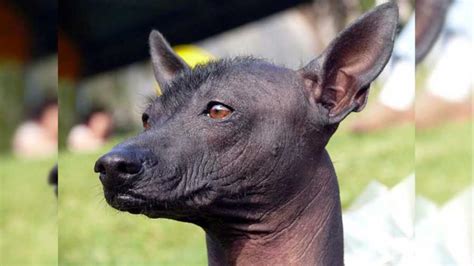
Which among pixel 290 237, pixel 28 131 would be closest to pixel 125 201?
pixel 290 237

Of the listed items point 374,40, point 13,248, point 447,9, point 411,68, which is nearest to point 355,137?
point 447,9

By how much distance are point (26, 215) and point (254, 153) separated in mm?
2412

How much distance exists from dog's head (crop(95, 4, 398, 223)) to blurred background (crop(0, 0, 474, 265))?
27.6 inches

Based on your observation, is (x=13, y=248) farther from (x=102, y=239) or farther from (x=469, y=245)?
(x=469, y=245)

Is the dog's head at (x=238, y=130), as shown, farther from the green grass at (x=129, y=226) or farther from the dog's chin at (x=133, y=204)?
the green grass at (x=129, y=226)

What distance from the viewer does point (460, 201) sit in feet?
12.7

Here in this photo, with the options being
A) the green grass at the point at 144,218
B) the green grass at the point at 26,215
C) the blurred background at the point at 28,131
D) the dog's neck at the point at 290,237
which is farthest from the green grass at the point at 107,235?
the dog's neck at the point at 290,237

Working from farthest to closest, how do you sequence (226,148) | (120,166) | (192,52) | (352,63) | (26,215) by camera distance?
(26,215)
(192,52)
(352,63)
(226,148)
(120,166)

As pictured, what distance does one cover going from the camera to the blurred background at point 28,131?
118 inches

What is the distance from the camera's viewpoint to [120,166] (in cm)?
137

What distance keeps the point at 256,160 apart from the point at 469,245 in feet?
6.15

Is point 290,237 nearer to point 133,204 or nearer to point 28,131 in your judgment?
point 133,204

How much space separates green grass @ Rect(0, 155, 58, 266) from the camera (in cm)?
336

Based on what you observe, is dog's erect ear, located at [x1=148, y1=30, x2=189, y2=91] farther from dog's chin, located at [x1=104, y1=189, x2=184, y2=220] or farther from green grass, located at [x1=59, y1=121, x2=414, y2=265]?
green grass, located at [x1=59, y1=121, x2=414, y2=265]
